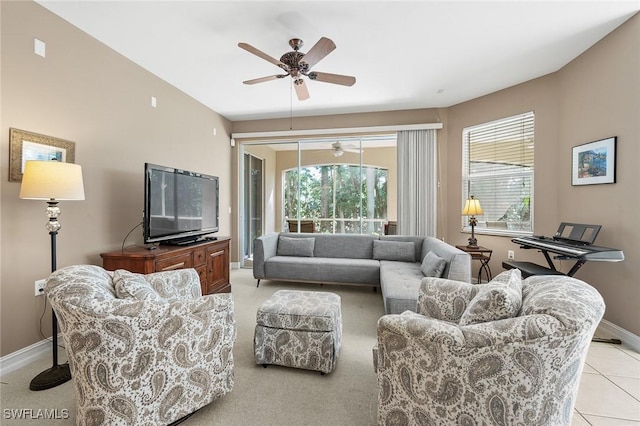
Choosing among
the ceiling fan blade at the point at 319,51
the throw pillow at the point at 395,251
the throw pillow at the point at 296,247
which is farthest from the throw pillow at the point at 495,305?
the throw pillow at the point at 296,247

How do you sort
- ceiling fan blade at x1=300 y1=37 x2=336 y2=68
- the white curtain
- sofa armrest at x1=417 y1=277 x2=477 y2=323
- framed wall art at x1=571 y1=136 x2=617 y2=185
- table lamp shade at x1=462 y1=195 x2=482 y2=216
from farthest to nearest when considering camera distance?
the white curtain < table lamp shade at x1=462 y1=195 x2=482 y2=216 < framed wall art at x1=571 y1=136 x2=617 y2=185 < ceiling fan blade at x1=300 y1=37 x2=336 y2=68 < sofa armrest at x1=417 y1=277 x2=477 y2=323

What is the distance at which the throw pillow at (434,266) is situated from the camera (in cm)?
283

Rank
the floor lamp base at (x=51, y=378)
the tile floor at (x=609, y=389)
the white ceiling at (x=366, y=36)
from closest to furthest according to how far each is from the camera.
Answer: the tile floor at (x=609, y=389)
the floor lamp base at (x=51, y=378)
the white ceiling at (x=366, y=36)

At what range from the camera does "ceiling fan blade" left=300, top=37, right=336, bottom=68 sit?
2166mm

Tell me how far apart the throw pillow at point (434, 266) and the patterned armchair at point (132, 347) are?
2.18 meters

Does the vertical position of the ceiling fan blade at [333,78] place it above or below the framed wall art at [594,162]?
above

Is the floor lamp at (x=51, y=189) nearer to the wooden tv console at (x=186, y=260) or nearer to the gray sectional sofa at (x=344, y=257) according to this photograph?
the wooden tv console at (x=186, y=260)

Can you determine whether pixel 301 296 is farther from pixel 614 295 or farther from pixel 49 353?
pixel 614 295

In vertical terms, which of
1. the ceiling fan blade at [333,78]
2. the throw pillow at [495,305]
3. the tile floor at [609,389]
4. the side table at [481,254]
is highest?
the ceiling fan blade at [333,78]

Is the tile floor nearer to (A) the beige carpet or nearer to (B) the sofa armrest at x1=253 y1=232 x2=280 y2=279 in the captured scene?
(A) the beige carpet

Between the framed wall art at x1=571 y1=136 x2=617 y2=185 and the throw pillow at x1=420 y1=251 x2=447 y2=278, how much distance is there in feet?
5.77

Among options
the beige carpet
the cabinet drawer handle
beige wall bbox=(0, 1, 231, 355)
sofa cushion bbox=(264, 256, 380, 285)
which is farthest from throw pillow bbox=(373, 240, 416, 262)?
beige wall bbox=(0, 1, 231, 355)

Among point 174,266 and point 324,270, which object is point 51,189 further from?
point 324,270

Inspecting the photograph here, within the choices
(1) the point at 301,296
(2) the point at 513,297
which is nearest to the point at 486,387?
(2) the point at 513,297
